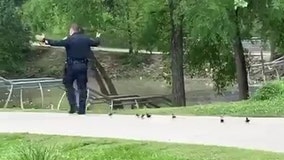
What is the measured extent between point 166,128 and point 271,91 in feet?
12.6

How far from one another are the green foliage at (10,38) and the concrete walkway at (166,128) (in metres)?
27.5

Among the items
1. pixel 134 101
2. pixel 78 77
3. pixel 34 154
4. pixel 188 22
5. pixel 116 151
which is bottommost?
pixel 134 101

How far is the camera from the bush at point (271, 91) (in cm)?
1445

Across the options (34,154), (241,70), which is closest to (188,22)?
(241,70)

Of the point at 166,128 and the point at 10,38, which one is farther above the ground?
the point at 10,38

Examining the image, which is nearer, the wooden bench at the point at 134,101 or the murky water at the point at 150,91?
the wooden bench at the point at 134,101

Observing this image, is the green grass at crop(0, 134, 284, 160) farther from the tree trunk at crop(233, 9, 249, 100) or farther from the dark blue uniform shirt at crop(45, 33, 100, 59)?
the tree trunk at crop(233, 9, 249, 100)

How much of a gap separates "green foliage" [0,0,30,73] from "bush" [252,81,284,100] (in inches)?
1054

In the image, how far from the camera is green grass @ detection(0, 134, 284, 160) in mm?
8234

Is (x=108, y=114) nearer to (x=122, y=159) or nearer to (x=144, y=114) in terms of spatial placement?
(x=144, y=114)

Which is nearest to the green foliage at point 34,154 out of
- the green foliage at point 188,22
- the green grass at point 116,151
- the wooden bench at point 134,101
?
the green grass at point 116,151

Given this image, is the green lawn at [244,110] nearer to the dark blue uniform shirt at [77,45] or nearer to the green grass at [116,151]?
the dark blue uniform shirt at [77,45]

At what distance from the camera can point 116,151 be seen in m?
9.11

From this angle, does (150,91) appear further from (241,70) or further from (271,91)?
(271,91)
